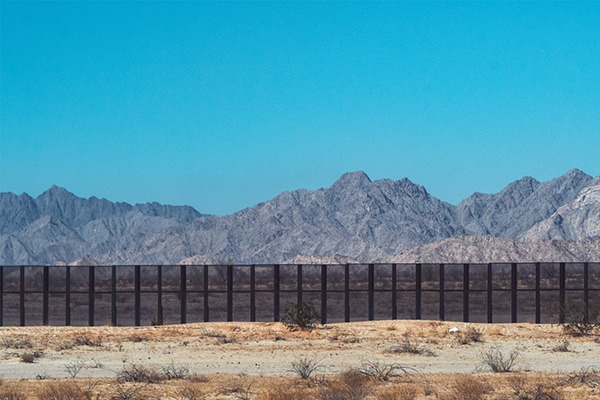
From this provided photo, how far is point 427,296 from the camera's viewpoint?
8875 cm

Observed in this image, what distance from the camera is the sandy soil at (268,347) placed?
2464 centimetres

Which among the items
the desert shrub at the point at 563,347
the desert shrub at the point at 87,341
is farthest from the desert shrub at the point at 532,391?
the desert shrub at the point at 87,341

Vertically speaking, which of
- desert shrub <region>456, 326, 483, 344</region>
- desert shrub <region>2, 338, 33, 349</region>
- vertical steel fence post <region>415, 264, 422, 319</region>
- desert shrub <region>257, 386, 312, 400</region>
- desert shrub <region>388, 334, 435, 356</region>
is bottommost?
desert shrub <region>2, 338, 33, 349</region>

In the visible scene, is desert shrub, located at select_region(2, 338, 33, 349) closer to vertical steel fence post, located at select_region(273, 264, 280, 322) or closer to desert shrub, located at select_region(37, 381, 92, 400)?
vertical steel fence post, located at select_region(273, 264, 280, 322)

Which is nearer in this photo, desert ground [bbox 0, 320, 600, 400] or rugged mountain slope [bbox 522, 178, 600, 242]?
desert ground [bbox 0, 320, 600, 400]

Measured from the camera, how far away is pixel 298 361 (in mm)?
25703

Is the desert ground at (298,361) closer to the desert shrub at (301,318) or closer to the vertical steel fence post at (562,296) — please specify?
the desert shrub at (301,318)

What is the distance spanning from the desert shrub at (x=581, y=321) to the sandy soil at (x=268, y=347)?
1.50 ft

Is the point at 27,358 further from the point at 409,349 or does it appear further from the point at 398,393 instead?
the point at 398,393

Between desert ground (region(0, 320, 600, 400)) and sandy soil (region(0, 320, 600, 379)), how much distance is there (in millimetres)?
42

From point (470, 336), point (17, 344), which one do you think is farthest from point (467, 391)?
point (17, 344)

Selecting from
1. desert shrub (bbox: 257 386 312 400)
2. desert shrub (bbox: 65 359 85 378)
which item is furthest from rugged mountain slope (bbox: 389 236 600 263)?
desert shrub (bbox: 257 386 312 400)

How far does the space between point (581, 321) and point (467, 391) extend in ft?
56.4

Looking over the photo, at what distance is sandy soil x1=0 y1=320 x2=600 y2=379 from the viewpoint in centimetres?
2464
